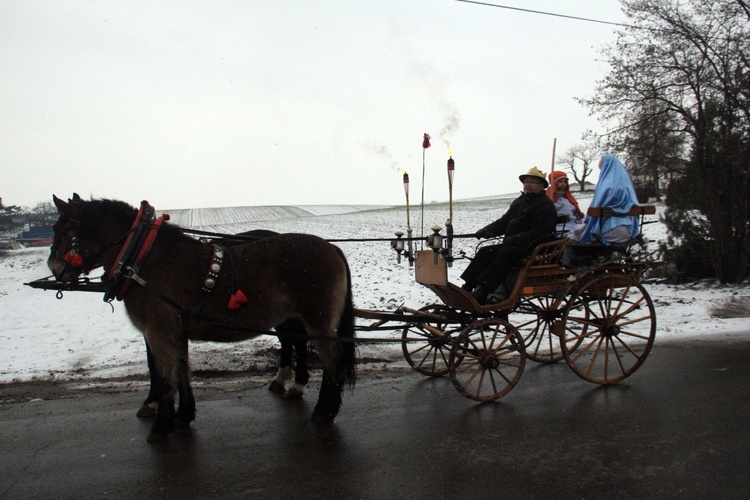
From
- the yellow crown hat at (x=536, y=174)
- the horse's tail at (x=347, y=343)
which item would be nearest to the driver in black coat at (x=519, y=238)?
the yellow crown hat at (x=536, y=174)

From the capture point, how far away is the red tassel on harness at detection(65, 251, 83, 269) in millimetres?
4375

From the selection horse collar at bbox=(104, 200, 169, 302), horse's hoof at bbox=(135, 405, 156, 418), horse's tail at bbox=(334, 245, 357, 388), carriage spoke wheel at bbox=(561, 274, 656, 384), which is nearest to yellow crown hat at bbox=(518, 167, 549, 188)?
carriage spoke wheel at bbox=(561, 274, 656, 384)

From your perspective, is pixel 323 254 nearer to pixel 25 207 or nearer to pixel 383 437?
pixel 383 437

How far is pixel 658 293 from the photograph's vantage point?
34.9 feet

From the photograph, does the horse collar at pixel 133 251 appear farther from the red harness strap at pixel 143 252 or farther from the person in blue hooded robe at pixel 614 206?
the person in blue hooded robe at pixel 614 206

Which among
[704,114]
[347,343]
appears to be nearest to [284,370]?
[347,343]

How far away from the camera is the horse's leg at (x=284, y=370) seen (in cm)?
542

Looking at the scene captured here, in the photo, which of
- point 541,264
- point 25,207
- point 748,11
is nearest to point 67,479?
point 541,264

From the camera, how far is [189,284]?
4.43 m

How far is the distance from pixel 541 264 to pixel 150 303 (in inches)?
150

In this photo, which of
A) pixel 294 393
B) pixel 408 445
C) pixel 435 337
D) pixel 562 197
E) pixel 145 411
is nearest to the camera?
pixel 408 445

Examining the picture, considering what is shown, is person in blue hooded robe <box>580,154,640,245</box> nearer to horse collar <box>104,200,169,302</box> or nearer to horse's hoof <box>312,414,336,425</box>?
horse's hoof <box>312,414,336,425</box>

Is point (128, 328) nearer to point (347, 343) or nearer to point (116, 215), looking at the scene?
point (116, 215)

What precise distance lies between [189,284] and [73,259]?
965 millimetres
